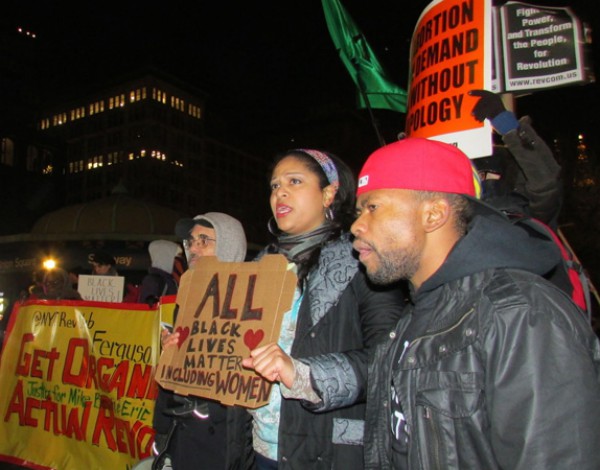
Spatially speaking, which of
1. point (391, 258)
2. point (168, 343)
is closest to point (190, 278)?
point (168, 343)

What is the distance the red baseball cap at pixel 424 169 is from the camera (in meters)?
1.67

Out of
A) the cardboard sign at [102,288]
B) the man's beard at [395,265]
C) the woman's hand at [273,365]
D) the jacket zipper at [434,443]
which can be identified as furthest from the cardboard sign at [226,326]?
the cardboard sign at [102,288]

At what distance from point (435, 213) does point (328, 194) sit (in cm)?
105

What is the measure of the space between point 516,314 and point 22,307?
5.43 metres

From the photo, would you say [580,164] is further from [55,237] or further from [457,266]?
[457,266]

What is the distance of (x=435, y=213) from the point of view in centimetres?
168

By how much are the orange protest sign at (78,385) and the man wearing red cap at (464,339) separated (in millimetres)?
3007

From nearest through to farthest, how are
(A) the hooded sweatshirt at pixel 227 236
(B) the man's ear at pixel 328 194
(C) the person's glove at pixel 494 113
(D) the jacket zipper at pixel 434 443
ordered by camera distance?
1. (D) the jacket zipper at pixel 434 443
2. (B) the man's ear at pixel 328 194
3. (C) the person's glove at pixel 494 113
4. (A) the hooded sweatshirt at pixel 227 236

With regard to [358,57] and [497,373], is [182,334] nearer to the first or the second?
[497,373]

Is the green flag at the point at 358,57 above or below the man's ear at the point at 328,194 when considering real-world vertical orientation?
above

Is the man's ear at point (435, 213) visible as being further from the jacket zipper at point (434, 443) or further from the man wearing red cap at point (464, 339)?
the jacket zipper at point (434, 443)

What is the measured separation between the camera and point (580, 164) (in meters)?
18.5

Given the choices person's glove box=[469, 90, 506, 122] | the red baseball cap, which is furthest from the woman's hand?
person's glove box=[469, 90, 506, 122]

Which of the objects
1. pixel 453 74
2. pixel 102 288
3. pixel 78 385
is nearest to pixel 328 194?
pixel 453 74
